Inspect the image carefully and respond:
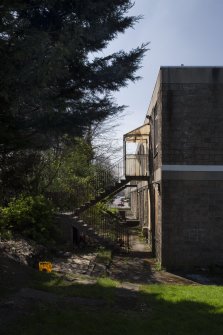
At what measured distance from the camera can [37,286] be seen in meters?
8.98

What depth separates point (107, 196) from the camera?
21.4 meters

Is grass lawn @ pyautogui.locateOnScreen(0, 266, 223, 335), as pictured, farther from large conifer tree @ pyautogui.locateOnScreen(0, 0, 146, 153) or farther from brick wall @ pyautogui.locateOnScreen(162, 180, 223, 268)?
brick wall @ pyautogui.locateOnScreen(162, 180, 223, 268)

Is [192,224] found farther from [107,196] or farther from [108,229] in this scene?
[107,196]

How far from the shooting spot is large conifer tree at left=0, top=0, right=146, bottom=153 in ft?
20.9

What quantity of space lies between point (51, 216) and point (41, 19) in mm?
11795

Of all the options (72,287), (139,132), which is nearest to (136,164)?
(139,132)

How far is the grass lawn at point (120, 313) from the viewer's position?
661 cm

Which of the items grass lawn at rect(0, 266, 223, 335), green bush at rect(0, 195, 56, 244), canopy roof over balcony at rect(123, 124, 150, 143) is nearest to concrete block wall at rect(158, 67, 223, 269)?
green bush at rect(0, 195, 56, 244)

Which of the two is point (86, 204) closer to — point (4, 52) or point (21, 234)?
point (21, 234)

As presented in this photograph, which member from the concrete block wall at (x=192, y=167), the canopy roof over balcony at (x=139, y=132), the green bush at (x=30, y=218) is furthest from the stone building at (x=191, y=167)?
the canopy roof over balcony at (x=139, y=132)

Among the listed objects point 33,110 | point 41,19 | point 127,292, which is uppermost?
point 41,19

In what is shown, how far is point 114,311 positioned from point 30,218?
→ 10.5 metres

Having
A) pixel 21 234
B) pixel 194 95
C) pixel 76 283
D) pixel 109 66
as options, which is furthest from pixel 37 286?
pixel 194 95

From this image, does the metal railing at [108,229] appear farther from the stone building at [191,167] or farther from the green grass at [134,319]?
the green grass at [134,319]
